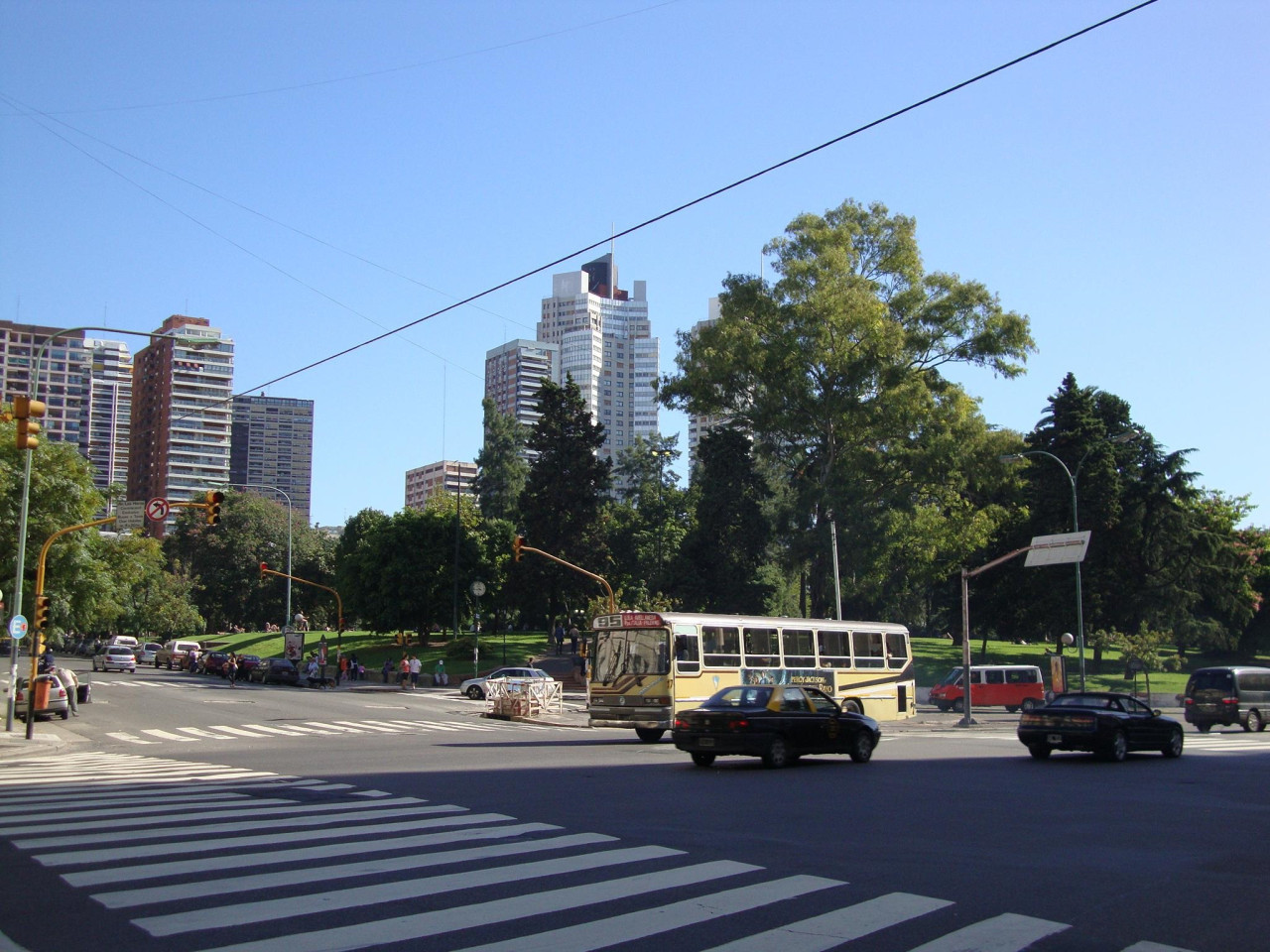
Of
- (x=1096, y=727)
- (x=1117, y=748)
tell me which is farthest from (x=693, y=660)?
(x=1117, y=748)

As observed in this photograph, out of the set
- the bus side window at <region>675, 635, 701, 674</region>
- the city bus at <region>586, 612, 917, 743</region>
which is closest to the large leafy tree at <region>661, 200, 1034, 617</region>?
the city bus at <region>586, 612, 917, 743</region>

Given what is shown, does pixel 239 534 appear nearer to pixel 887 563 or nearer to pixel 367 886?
pixel 887 563

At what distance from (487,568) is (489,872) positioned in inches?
2707

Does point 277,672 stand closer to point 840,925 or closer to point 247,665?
point 247,665

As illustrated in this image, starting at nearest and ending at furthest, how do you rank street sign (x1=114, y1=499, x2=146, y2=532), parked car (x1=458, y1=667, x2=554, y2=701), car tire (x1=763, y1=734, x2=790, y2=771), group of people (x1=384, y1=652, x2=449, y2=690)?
1. car tire (x1=763, y1=734, x2=790, y2=771)
2. street sign (x1=114, y1=499, x2=146, y2=532)
3. parked car (x1=458, y1=667, x2=554, y2=701)
4. group of people (x1=384, y1=652, x2=449, y2=690)

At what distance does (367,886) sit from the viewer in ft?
27.9

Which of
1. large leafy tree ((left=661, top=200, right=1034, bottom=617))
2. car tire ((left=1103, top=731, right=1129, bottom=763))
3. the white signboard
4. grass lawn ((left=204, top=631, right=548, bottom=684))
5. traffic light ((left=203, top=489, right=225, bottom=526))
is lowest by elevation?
car tire ((left=1103, top=731, right=1129, bottom=763))

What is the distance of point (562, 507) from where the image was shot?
68.1m

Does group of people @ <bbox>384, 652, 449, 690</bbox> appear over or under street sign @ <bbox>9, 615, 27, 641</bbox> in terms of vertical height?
under

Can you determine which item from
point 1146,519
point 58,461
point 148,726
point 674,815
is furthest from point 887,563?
point 674,815

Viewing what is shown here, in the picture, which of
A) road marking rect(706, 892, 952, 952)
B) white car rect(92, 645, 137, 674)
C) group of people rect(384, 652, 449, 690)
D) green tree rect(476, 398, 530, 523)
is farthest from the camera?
green tree rect(476, 398, 530, 523)

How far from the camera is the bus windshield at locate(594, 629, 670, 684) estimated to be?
26.9 metres

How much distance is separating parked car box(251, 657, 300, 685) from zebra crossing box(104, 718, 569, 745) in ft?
87.4

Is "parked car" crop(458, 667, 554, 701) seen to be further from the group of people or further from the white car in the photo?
the white car
